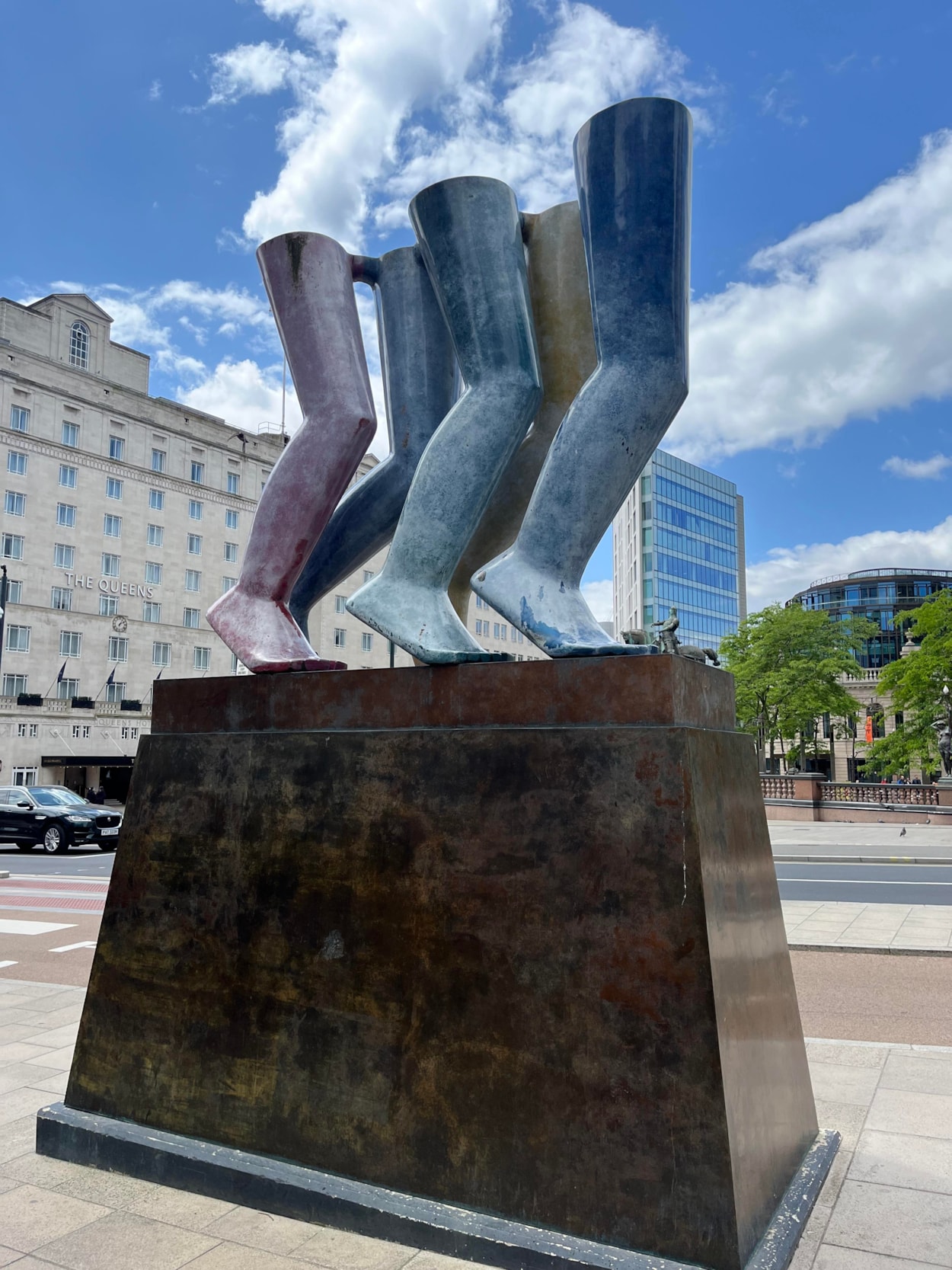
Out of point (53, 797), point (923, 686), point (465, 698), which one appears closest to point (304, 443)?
point (465, 698)

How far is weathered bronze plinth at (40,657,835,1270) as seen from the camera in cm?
269

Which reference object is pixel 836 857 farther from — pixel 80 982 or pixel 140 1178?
pixel 140 1178

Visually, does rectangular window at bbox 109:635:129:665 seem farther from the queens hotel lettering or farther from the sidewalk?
the sidewalk

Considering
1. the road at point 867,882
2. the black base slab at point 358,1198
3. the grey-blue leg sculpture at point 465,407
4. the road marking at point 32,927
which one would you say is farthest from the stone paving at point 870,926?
the road marking at point 32,927

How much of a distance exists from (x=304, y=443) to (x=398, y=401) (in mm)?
625

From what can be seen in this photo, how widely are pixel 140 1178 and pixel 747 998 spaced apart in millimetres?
2240

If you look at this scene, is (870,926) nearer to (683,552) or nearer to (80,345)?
(80,345)

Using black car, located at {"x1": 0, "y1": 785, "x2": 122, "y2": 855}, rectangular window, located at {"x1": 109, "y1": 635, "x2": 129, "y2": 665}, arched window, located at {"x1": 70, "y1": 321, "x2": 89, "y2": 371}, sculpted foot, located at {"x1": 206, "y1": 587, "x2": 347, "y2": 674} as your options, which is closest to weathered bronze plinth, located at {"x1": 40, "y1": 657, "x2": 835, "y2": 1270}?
sculpted foot, located at {"x1": 206, "y1": 587, "x2": 347, "y2": 674}

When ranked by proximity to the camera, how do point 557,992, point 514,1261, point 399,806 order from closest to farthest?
point 514,1261
point 557,992
point 399,806

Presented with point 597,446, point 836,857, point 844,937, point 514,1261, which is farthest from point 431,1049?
point 836,857

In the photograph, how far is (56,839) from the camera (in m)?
21.7

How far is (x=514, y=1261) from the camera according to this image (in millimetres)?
2656

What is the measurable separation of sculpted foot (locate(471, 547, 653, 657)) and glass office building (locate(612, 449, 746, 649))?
65.6 metres

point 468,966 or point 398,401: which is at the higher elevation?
point 398,401
